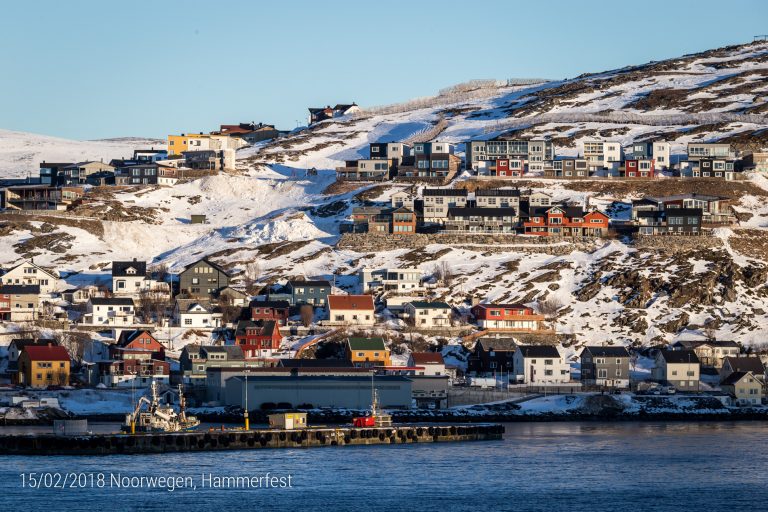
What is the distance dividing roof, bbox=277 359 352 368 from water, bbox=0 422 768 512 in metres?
20.8

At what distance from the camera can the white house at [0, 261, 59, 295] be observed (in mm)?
122188

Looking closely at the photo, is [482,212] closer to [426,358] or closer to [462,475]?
[426,358]

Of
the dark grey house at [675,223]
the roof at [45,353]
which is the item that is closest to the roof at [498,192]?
the dark grey house at [675,223]

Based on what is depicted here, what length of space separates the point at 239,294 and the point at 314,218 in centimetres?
2568

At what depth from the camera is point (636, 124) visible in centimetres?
18412

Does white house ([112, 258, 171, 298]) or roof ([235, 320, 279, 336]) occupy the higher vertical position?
white house ([112, 258, 171, 298])

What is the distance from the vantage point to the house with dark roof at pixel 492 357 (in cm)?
10938

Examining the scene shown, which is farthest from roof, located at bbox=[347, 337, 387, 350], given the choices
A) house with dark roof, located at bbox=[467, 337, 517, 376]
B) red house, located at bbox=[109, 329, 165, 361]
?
red house, located at bbox=[109, 329, 165, 361]

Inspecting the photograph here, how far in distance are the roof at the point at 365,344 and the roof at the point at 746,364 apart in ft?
82.8

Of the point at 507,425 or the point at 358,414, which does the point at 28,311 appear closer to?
the point at 358,414

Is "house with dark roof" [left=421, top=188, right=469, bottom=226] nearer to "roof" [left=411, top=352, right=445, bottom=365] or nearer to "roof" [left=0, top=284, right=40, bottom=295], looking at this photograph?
"roof" [left=411, top=352, right=445, bottom=365]

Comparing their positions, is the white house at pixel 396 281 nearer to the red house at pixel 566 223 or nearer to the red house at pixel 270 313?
the red house at pixel 270 313

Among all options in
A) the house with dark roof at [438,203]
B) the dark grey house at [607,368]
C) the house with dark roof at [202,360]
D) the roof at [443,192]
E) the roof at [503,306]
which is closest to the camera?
the house with dark roof at [202,360]

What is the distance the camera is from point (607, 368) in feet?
350
